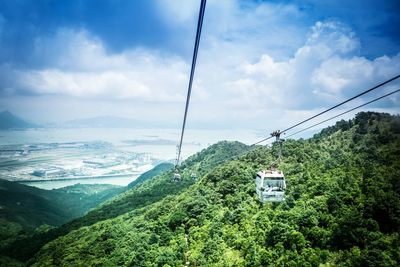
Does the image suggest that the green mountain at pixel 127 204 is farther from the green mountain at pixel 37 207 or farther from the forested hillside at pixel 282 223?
the forested hillside at pixel 282 223

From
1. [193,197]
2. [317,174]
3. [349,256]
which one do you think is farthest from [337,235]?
[193,197]

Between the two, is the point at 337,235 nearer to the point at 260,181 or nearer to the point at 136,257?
the point at 260,181

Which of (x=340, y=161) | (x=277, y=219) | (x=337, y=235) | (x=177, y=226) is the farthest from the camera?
(x=340, y=161)

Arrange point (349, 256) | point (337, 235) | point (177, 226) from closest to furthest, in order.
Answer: point (349, 256), point (337, 235), point (177, 226)

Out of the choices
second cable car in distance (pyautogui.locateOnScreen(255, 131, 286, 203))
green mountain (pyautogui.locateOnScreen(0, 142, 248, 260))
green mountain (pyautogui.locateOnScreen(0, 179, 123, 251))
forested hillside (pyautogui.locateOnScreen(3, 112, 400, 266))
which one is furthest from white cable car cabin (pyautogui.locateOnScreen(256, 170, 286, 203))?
green mountain (pyautogui.locateOnScreen(0, 179, 123, 251))

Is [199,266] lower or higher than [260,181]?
lower

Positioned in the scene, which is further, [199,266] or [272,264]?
[199,266]
